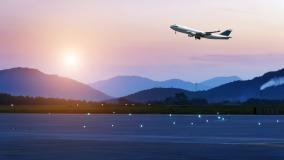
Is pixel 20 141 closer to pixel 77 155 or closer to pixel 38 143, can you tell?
pixel 38 143

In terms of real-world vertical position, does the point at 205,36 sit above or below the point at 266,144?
above

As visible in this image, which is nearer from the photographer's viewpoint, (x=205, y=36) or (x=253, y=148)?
(x=253, y=148)

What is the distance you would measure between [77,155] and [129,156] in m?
2.95

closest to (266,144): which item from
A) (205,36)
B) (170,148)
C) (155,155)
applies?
(170,148)

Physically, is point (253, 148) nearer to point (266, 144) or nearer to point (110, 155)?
point (266, 144)

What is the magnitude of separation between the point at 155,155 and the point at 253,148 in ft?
29.0

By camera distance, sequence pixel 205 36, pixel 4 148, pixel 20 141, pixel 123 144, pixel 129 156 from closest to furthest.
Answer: pixel 129 156 < pixel 4 148 < pixel 123 144 < pixel 20 141 < pixel 205 36

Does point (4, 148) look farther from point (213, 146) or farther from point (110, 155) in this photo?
point (213, 146)

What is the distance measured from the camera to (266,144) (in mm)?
51812

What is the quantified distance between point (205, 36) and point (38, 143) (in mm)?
130501

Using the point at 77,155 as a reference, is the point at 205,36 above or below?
above

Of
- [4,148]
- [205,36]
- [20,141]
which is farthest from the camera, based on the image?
[205,36]

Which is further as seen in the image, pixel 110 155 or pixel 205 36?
pixel 205 36

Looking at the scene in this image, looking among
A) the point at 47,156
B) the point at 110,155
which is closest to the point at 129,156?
the point at 110,155
